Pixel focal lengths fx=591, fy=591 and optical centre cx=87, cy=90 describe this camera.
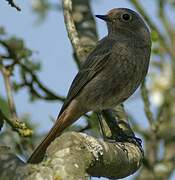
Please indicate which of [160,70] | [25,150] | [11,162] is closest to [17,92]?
[25,150]

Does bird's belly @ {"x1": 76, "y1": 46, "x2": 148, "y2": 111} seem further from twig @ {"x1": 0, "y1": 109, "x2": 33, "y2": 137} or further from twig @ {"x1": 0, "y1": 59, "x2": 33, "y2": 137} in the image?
twig @ {"x1": 0, "y1": 109, "x2": 33, "y2": 137}

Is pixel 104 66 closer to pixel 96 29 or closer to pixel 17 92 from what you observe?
pixel 96 29

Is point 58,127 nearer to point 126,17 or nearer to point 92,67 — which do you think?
point 92,67

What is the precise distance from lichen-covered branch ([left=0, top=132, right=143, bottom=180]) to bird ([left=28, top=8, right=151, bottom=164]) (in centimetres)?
197

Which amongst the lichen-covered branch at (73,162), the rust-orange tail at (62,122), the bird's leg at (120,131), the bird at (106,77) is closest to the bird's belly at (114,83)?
the bird at (106,77)

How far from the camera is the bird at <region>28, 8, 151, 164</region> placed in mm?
5782

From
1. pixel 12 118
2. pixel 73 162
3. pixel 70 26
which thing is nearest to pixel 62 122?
pixel 12 118

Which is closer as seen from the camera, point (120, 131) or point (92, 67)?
point (120, 131)

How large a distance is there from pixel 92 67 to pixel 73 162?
313cm

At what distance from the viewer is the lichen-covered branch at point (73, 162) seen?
274 centimetres

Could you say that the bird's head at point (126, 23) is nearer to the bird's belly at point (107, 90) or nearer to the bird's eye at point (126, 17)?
the bird's eye at point (126, 17)

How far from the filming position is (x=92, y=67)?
19.5 ft

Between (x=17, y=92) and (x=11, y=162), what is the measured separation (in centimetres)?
307

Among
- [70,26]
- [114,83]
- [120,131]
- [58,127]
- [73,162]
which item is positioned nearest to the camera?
[73,162]
